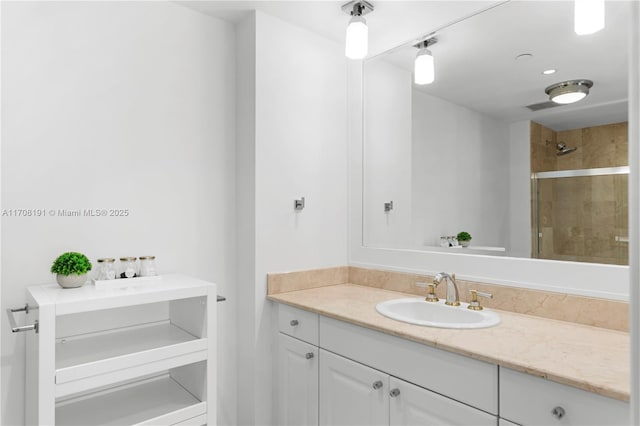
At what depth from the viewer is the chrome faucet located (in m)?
1.72

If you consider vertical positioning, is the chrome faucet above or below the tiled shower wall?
below

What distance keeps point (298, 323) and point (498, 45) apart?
1599mm

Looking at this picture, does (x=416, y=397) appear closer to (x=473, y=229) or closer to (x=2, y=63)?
(x=473, y=229)

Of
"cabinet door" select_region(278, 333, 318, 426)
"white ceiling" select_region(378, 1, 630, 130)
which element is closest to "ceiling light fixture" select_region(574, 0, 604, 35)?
"white ceiling" select_region(378, 1, 630, 130)

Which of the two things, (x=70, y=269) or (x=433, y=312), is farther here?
(x=433, y=312)

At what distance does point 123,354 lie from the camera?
4.80ft

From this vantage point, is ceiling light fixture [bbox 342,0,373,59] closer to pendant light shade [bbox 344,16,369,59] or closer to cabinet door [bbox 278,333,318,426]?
pendant light shade [bbox 344,16,369,59]

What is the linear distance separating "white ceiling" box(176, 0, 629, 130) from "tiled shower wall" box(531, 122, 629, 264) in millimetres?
69

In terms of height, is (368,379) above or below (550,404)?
below

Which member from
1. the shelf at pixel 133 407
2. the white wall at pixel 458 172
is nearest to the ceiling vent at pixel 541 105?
the white wall at pixel 458 172

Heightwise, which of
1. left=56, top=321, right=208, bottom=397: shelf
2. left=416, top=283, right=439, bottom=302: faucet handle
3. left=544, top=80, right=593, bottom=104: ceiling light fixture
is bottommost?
left=56, top=321, right=208, bottom=397: shelf

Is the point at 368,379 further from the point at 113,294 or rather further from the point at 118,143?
the point at 118,143

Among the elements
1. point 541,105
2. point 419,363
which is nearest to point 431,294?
point 419,363

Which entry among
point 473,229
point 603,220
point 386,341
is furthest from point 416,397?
point 603,220
